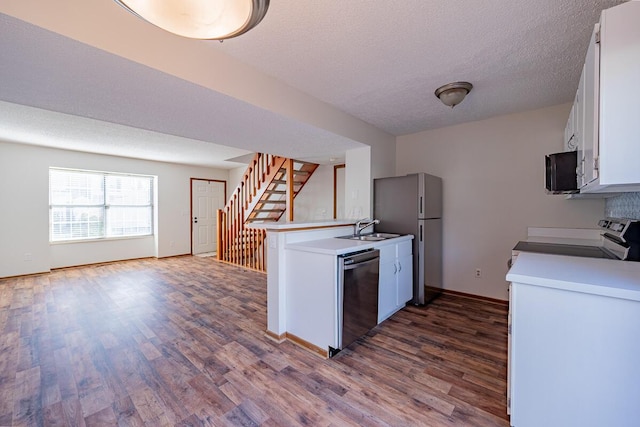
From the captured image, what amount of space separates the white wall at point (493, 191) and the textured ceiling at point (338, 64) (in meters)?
0.36

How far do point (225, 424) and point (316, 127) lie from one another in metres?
2.48

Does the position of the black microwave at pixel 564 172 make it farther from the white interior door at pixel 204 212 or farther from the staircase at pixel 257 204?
the white interior door at pixel 204 212

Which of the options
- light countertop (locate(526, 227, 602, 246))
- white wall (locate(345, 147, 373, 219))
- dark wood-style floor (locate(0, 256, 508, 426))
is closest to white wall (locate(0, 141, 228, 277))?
dark wood-style floor (locate(0, 256, 508, 426))

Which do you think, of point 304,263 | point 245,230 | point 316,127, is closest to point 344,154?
point 316,127

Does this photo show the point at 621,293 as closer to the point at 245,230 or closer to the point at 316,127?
the point at 316,127

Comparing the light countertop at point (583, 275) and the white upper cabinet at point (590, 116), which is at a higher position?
the white upper cabinet at point (590, 116)

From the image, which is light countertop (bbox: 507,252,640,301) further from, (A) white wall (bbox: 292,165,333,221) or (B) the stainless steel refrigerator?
(A) white wall (bbox: 292,165,333,221)

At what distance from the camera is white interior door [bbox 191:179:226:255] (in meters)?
7.06

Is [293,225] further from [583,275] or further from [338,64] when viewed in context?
[583,275]

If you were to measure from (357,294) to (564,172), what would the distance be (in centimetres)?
180

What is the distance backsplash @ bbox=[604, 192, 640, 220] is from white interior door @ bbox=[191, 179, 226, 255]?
24.8 ft

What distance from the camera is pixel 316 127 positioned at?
2748mm

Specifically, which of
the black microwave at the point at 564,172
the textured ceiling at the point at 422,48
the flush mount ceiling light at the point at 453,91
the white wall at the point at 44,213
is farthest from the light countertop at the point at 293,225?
the white wall at the point at 44,213

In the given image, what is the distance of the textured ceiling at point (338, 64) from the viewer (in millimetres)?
1507
